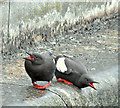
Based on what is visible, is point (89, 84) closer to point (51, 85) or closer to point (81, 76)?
point (81, 76)

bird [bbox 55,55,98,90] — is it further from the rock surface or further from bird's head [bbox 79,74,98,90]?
the rock surface

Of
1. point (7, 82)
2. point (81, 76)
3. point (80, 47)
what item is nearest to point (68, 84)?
point (81, 76)

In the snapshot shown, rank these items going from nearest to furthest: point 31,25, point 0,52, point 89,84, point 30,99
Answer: point 30,99, point 89,84, point 0,52, point 31,25

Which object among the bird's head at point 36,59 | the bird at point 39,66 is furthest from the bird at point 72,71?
the bird's head at point 36,59

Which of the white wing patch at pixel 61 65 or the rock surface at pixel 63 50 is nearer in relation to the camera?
the rock surface at pixel 63 50

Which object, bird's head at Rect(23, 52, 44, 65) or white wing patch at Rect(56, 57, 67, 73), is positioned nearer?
bird's head at Rect(23, 52, 44, 65)

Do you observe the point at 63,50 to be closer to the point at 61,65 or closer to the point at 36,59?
the point at 61,65

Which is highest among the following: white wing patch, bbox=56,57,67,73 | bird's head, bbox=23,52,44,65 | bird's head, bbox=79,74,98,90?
bird's head, bbox=23,52,44,65

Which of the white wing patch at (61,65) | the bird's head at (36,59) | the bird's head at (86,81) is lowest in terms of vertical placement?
the bird's head at (86,81)

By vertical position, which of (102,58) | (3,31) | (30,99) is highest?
(3,31)

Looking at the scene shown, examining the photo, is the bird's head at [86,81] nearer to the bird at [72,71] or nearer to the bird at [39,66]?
the bird at [72,71]

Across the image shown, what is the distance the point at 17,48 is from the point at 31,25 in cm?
49

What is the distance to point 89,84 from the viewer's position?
358 cm

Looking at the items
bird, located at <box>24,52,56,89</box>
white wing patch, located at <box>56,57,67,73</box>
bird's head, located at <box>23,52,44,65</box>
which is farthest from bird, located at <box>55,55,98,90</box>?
bird's head, located at <box>23,52,44,65</box>
